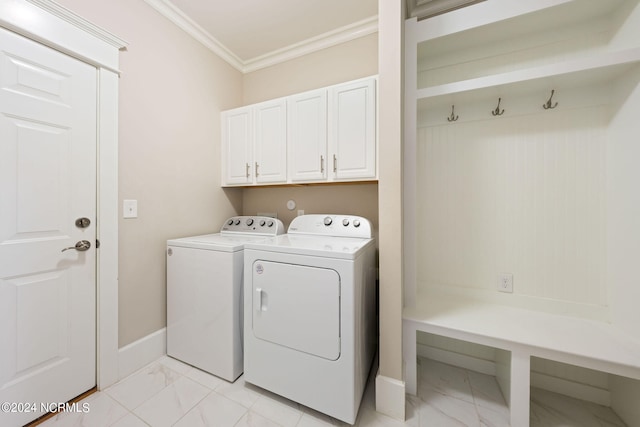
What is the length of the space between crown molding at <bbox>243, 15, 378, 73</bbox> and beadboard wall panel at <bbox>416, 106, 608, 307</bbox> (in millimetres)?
991

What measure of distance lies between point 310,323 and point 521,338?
1.08 meters

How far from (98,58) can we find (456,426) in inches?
115

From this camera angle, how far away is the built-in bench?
110 centimetres

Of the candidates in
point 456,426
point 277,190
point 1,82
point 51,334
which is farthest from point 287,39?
point 456,426

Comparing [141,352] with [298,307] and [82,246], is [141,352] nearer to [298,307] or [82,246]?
[82,246]

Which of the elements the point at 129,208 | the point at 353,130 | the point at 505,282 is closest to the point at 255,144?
the point at 353,130

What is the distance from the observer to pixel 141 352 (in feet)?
5.53

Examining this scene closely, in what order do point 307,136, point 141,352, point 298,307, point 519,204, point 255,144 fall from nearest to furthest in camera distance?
1. point 298,307
2. point 519,204
3. point 141,352
4. point 307,136
5. point 255,144

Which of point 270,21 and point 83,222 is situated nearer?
point 83,222

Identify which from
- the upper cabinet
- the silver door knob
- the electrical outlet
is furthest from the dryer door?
the electrical outlet

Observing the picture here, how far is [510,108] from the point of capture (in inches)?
61.7

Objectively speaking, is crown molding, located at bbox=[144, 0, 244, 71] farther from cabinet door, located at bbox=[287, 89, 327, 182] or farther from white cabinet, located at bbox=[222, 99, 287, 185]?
cabinet door, located at bbox=[287, 89, 327, 182]

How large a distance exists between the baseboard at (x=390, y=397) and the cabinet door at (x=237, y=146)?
5.85 feet

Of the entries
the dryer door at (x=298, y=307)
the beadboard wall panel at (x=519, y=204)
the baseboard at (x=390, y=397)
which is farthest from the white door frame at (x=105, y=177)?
the beadboard wall panel at (x=519, y=204)
